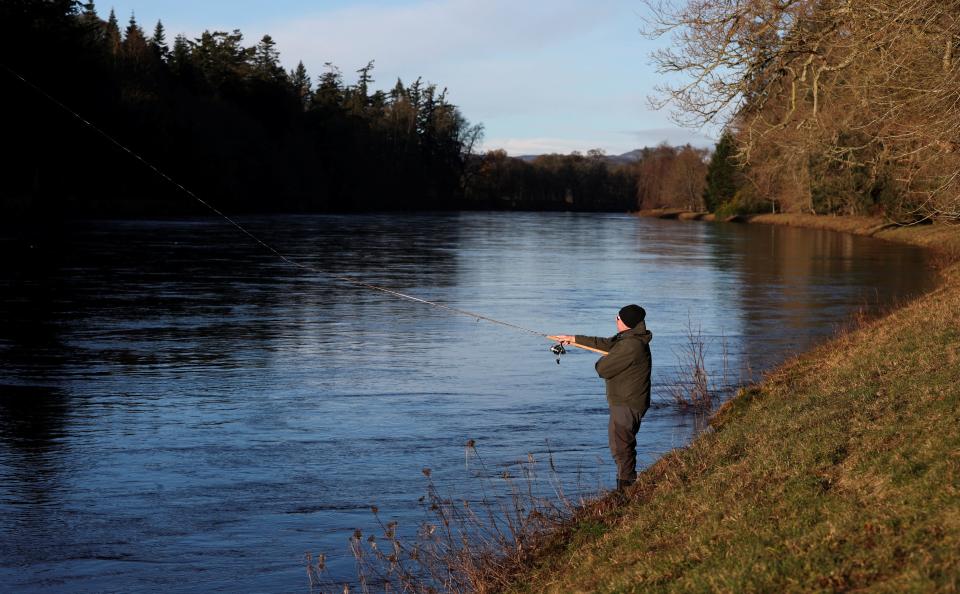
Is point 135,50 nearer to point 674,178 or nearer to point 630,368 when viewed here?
point 674,178

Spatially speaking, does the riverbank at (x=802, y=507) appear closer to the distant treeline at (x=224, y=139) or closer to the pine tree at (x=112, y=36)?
the distant treeline at (x=224, y=139)

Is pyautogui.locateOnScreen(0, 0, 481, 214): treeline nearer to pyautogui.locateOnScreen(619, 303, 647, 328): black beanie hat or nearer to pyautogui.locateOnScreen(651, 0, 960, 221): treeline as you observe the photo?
pyautogui.locateOnScreen(651, 0, 960, 221): treeline

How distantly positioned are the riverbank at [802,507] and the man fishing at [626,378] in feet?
1.07

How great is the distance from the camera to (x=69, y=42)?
227 feet

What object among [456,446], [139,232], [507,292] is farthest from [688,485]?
[139,232]

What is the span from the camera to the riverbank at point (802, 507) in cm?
602

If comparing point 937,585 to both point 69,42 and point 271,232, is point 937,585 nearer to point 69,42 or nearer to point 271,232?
point 271,232

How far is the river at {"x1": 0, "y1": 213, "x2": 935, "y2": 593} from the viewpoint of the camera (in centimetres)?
975

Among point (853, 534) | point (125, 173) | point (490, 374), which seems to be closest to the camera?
point (853, 534)

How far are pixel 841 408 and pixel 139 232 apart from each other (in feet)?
171

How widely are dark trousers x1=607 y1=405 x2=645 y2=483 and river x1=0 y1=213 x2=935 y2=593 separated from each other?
3.79 ft

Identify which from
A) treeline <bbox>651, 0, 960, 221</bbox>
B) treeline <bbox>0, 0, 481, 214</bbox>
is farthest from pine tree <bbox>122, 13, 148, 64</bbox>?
treeline <bbox>651, 0, 960, 221</bbox>

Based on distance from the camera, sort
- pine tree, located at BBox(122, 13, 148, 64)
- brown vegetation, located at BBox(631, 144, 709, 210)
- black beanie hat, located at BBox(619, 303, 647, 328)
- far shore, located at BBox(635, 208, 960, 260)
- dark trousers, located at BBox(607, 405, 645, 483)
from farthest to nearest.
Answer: brown vegetation, located at BBox(631, 144, 709, 210), pine tree, located at BBox(122, 13, 148, 64), far shore, located at BBox(635, 208, 960, 260), dark trousers, located at BBox(607, 405, 645, 483), black beanie hat, located at BBox(619, 303, 647, 328)

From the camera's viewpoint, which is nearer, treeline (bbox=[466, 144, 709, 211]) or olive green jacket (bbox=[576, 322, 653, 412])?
olive green jacket (bbox=[576, 322, 653, 412])
